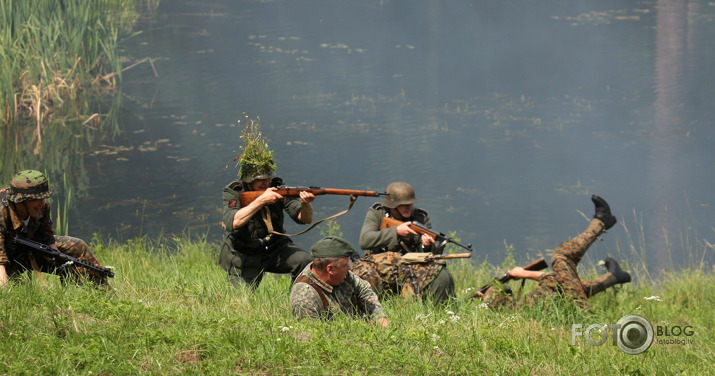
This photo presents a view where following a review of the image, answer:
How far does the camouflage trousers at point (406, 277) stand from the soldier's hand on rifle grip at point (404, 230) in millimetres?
389

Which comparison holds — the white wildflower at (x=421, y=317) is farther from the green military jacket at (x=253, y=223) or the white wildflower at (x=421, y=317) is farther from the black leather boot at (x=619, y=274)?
the black leather boot at (x=619, y=274)

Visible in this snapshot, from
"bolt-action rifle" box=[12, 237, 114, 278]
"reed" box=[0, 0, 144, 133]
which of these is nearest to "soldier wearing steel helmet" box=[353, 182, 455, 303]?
"bolt-action rifle" box=[12, 237, 114, 278]

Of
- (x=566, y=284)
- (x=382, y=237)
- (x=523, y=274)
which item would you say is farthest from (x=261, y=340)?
(x=523, y=274)

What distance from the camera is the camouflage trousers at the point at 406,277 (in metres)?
8.72

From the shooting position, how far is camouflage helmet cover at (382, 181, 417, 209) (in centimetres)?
942

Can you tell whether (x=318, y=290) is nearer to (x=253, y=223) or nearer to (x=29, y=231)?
(x=253, y=223)

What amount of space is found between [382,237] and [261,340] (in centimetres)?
Result: 311

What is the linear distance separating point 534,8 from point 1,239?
32899 millimetres

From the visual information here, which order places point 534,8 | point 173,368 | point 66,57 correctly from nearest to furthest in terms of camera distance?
point 173,368, point 66,57, point 534,8

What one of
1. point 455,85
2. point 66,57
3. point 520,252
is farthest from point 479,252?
point 455,85

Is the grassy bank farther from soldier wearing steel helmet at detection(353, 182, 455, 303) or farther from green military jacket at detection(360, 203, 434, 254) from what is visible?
green military jacket at detection(360, 203, 434, 254)

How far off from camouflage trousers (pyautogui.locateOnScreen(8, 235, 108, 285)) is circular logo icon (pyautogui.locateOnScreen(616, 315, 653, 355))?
4370 millimetres

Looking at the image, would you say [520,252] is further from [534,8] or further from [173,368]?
[534,8]

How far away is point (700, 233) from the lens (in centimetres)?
1631
